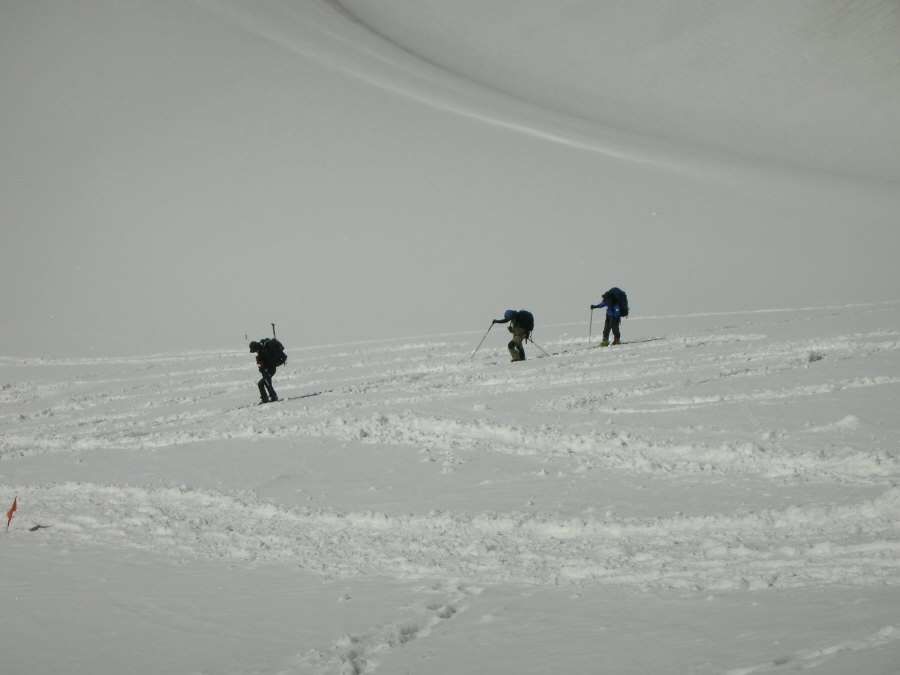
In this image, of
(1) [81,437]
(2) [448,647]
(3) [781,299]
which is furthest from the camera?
(3) [781,299]

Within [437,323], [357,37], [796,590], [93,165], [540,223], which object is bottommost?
[796,590]

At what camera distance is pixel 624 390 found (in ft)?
32.3

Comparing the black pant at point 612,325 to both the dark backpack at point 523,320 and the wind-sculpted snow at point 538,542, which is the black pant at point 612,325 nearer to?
the dark backpack at point 523,320

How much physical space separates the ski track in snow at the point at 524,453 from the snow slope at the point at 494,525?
33 mm

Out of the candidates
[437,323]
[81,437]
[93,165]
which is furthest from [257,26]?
[81,437]

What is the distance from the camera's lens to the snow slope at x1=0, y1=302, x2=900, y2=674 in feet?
13.1

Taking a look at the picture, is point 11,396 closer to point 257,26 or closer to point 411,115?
point 411,115

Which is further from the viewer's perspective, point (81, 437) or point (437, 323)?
point (437, 323)

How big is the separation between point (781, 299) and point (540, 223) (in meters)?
11.0

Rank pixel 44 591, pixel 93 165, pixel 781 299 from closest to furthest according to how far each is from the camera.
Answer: pixel 44 591 → pixel 781 299 → pixel 93 165

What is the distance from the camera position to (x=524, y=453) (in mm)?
7863

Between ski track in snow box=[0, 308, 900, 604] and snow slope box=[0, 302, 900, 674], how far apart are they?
1.3 inches

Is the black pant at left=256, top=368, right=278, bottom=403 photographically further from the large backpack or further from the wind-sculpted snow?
the large backpack

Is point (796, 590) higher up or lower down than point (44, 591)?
higher up
